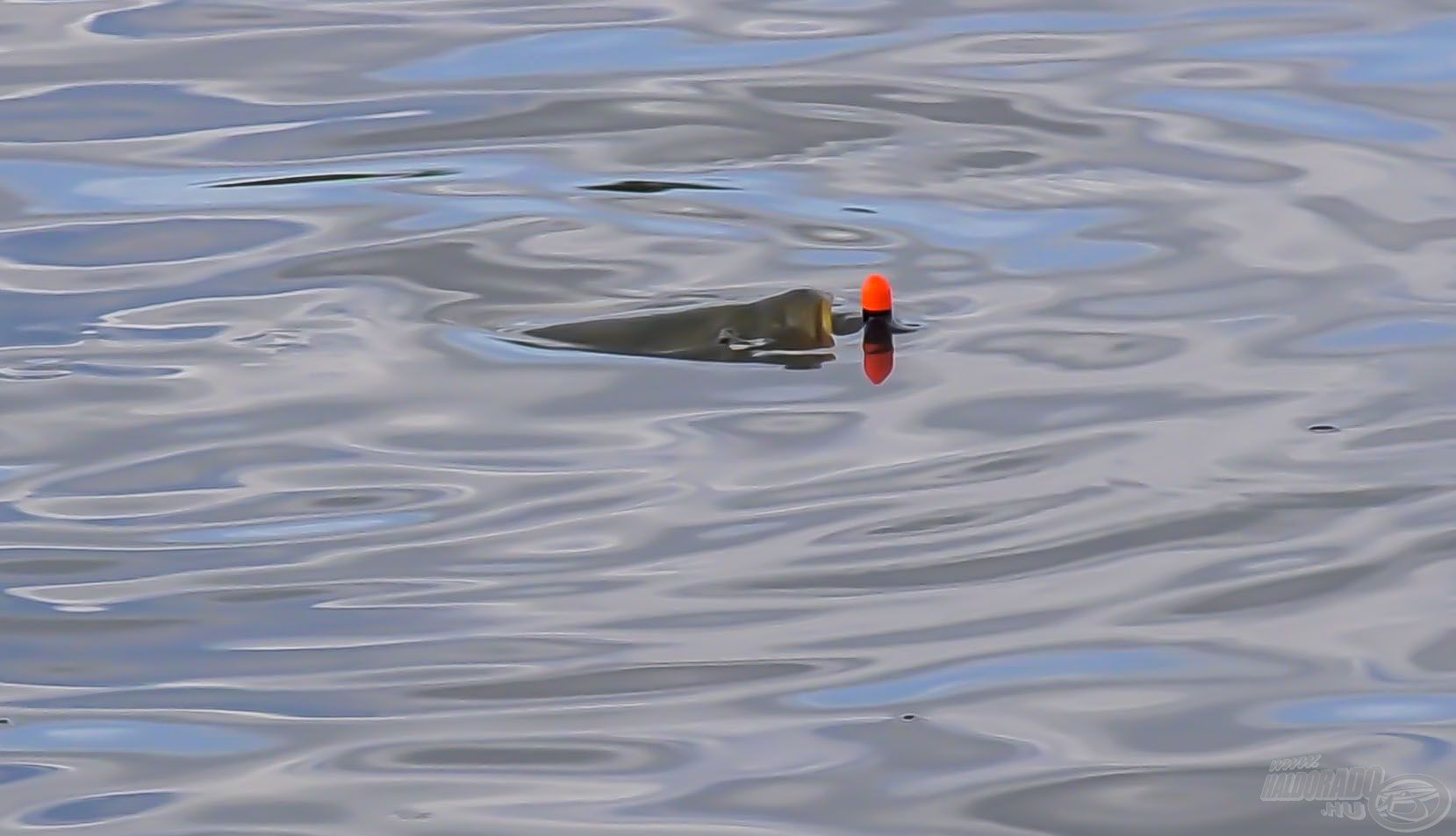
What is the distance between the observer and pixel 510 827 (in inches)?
205

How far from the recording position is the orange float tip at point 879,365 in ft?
26.6

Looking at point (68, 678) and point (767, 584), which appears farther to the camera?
point (767, 584)

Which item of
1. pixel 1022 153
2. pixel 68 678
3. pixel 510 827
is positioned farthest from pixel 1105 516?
pixel 1022 153

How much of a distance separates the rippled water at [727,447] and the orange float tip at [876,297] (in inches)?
4.8

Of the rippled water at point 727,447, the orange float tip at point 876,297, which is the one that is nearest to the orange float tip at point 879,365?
the rippled water at point 727,447

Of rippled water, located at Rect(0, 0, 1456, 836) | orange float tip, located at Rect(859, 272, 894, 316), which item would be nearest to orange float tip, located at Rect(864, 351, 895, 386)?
rippled water, located at Rect(0, 0, 1456, 836)

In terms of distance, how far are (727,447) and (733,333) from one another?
106 cm

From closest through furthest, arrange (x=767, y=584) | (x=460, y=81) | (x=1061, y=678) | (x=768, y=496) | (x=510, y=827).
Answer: (x=510, y=827) → (x=1061, y=678) → (x=767, y=584) → (x=768, y=496) → (x=460, y=81)

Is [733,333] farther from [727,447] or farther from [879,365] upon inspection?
[727,447]

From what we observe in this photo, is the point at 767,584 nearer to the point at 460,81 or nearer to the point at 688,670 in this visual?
the point at 688,670

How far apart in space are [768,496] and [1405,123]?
543 cm

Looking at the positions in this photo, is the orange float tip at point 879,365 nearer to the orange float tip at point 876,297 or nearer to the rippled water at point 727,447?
the rippled water at point 727,447

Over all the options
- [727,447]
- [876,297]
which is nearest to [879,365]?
[876,297]

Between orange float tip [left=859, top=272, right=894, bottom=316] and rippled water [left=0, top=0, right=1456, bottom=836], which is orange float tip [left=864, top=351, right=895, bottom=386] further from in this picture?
orange float tip [left=859, top=272, right=894, bottom=316]
